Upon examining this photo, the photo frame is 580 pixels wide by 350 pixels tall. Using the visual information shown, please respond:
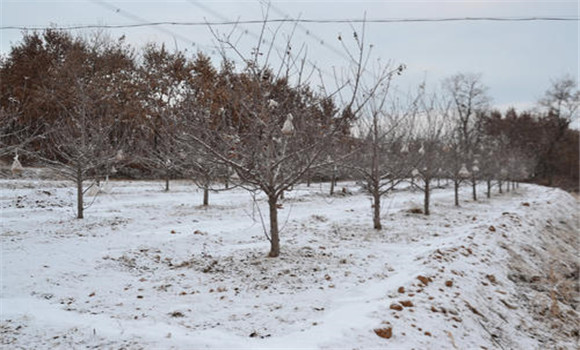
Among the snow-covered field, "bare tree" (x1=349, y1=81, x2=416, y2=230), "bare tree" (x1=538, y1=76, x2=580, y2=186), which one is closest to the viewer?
the snow-covered field

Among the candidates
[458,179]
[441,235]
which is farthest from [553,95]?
[441,235]

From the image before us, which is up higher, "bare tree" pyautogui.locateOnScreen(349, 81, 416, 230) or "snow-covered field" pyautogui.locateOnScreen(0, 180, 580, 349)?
"bare tree" pyautogui.locateOnScreen(349, 81, 416, 230)

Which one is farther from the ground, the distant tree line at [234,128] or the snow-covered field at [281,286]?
the distant tree line at [234,128]

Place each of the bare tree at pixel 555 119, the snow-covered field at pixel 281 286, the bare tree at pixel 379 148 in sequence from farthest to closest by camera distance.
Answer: the bare tree at pixel 555 119
the bare tree at pixel 379 148
the snow-covered field at pixel 281 286

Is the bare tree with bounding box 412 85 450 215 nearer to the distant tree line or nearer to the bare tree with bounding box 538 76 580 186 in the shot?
the distant tree line

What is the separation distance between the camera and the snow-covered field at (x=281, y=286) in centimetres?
339

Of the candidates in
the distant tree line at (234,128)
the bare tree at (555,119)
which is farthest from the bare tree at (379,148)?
the bare tree at (555,119)

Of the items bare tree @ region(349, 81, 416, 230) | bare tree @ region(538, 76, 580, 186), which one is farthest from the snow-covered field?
bare tree @ region(538, 76, 580, 186)

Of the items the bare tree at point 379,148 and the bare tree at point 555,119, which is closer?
the bare tree at point 379,148

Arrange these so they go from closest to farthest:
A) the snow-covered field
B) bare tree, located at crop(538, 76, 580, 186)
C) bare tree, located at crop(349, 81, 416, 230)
Result: the snow-covered field, bare tree, located at crop(349, 81, 416, 230), bare tree, located at crop(538, 76, 580, 186)

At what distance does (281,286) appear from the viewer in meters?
4.67

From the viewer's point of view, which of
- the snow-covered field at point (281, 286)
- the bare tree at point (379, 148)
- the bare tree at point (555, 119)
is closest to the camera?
the snow-covered field at point (281, 286)

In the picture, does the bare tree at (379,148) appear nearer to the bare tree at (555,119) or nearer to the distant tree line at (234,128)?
the distant tree line at (234,128)

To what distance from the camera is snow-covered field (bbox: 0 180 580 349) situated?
3.39 metres
